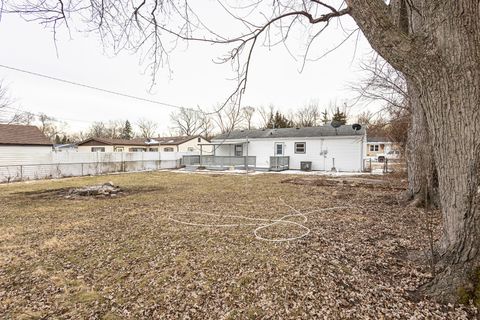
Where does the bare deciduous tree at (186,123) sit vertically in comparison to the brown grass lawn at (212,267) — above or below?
above

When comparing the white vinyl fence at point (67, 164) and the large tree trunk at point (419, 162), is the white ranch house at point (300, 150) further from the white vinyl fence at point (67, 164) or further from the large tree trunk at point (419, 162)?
the large tree trunk at point (419, 162)

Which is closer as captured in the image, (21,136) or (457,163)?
(457,163)

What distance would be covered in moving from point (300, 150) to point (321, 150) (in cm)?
160

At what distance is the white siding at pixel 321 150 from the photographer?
17000 millimetres

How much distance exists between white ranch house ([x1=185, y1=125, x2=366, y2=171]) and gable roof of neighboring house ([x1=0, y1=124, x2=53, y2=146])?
34.1 ft

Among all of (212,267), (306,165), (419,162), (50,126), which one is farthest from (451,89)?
(50,126)

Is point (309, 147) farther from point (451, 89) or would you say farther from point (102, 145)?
point (102, 145)

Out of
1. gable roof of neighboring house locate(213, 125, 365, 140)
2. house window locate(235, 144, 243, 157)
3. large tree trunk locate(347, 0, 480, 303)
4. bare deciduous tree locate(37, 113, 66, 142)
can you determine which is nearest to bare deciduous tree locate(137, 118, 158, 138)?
bare deciduous tree locate(37, 113, 66, 142)

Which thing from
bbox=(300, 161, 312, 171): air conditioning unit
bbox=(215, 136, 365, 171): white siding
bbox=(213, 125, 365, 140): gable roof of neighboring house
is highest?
bbox=(213, 125, 365, 140): gable roof of neighboring house

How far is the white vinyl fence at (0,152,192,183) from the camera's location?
14312mm

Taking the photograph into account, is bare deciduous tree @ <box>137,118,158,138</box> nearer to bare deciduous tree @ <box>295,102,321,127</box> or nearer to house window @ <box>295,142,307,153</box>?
bare deciduous tree @ <box>295,102,321,127</box>

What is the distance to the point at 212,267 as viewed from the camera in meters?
3.26

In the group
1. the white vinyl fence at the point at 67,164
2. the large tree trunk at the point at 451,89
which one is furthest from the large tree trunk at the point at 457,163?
the white vinyl fence at the point at 67,164

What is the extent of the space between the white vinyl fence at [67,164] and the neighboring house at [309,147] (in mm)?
7123
